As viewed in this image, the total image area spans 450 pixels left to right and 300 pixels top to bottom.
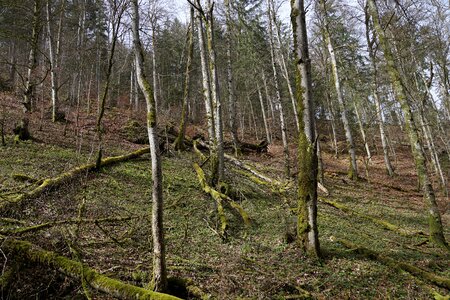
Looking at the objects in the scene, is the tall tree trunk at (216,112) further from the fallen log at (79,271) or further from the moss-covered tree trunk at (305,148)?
the fallen log at (79,271)

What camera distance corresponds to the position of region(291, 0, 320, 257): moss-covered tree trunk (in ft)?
16.7

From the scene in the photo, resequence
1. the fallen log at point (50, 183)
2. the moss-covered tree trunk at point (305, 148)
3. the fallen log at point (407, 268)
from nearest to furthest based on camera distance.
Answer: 1. the fallen log at point (407, 268)
2. the moss-covered tree trunk at point (305, 148)
3. the fallen log at point (50, 183)

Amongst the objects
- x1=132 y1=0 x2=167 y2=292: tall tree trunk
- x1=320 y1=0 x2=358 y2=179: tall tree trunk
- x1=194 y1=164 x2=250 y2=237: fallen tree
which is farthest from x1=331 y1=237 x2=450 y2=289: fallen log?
x1=320 y1=0 x2=358 y2=179: tall tree trunk

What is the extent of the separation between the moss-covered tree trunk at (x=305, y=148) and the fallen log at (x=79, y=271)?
2831 millimetres

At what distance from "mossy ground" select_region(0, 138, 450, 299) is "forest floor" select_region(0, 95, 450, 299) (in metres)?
0.02

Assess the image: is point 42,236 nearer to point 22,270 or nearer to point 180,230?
point 22,270

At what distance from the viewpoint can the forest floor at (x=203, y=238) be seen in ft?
13.4

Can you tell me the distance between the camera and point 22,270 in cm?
388

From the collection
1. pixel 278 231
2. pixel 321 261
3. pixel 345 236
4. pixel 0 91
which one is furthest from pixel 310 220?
pixel 0 91

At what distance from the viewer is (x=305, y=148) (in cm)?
525

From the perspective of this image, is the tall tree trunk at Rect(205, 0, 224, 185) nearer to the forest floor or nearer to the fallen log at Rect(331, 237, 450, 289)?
the forest floor

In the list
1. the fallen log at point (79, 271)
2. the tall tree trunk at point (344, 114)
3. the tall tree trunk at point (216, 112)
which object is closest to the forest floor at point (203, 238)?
the fallen log at point (79, 271)

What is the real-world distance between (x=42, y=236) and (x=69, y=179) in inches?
132

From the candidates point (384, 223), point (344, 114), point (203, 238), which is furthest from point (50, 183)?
point (344, 114)
